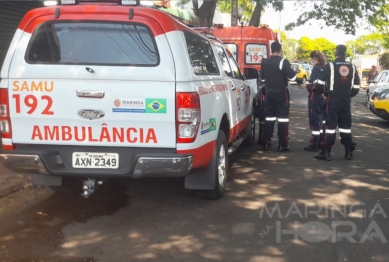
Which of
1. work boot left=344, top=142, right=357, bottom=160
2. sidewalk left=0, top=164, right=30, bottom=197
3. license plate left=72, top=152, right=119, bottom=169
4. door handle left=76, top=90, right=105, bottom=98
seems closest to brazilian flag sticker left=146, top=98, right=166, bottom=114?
door handle left=76, top=90, right=105, bottom=98

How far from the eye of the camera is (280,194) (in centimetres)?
634

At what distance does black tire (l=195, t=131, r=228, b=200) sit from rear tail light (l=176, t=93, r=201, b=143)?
0.88 meters

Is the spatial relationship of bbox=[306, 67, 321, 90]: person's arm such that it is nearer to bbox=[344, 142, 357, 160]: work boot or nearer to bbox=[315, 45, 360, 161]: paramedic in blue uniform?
bbox=[315, 45, 360, 161]: paramedic in blue uniform

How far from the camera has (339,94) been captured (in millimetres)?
8203

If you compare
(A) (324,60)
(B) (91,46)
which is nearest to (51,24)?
(B) (91,46)

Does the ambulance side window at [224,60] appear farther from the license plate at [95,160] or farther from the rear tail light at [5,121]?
the rear tail light at [5,121]

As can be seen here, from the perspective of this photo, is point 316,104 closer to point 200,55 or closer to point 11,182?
point 200,55

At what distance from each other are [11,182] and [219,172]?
8.32 ft

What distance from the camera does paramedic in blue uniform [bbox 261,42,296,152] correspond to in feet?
28.7

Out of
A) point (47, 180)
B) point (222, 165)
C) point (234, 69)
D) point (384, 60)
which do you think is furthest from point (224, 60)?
point (384, 60)

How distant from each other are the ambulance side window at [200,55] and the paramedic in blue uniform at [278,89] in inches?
104

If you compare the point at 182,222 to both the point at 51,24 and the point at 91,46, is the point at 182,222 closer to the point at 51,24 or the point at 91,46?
the point at 91,46

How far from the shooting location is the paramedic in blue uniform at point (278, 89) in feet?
28.7

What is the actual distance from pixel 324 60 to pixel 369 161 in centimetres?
195
